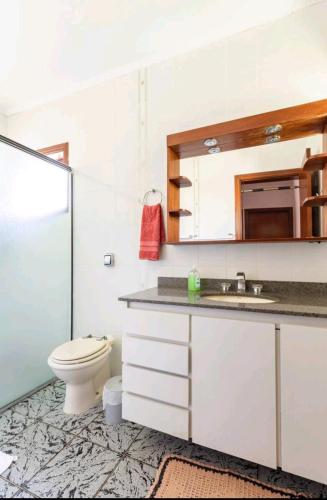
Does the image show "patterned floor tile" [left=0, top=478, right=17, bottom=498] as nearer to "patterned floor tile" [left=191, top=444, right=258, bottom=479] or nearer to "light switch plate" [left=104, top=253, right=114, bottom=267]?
"patterned floor tile" [left=191, top=444, right=258, bottom=479]

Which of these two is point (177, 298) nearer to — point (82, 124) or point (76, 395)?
point (76, 395)

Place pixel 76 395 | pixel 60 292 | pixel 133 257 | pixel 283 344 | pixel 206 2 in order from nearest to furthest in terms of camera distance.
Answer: pixel 283 344 → pixel 206 2 → pixel 76 395 → pixel 133 257 → pixel 60 292

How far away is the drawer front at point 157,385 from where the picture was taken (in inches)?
48.6

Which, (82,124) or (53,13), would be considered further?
(82,124)

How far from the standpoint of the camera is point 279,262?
1558 millimetres

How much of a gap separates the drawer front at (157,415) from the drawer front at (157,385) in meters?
0.04

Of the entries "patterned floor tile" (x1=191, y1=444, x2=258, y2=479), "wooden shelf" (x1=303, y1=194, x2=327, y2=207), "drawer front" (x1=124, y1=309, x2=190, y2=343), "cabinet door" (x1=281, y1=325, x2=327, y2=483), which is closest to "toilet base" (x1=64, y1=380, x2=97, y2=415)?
"drawer front" (x1=124, y1=309, x2=190, y2=343)

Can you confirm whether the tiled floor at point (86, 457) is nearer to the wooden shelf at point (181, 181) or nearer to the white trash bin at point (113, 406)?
the white trash bin at point (113, 406)

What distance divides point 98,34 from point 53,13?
0.93 feet

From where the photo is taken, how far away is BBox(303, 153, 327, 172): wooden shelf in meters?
1.37

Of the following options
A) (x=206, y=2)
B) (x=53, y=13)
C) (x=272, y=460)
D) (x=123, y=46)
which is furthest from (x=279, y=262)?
(x=53, y=13)

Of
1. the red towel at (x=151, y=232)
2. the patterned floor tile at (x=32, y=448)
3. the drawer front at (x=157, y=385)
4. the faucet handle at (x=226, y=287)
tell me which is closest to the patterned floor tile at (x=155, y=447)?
the drawer front at (x=157, y=385)

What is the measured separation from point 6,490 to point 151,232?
1.50 metres

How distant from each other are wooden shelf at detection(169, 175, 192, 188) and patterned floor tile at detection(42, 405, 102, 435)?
1.65m
